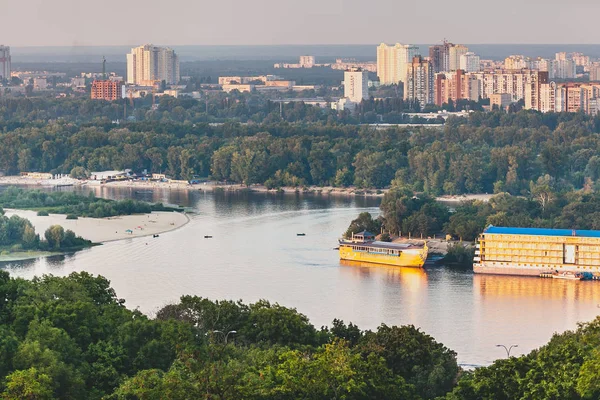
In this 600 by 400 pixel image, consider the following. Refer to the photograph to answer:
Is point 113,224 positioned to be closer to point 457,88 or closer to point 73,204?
point 73,204

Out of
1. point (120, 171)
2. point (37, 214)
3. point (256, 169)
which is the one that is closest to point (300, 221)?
point (37, 214)

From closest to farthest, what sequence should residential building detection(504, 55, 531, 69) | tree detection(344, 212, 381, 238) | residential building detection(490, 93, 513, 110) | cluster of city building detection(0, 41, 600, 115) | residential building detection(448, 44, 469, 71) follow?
tree detection(344, 212, 381, 238), cluster of city building detection(0, 41, 600, 115), residential building detection(490, 93, 513, 110), residential building detection(504, 55, 531, 69), residential building detection(448, 44, 469, 71)

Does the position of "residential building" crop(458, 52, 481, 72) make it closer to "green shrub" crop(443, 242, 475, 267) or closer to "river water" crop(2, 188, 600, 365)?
"river water" crop(2, 188, 600, 365)

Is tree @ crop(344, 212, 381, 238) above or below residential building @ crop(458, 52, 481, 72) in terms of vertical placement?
→ below

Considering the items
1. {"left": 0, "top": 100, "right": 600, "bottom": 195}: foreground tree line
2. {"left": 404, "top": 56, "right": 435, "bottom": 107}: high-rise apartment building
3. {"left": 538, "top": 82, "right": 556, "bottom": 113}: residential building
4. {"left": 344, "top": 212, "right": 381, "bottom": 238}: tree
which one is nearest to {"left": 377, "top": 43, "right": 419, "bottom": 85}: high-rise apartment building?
{"left": 404, "top": 56, "right": 435, "bottom": 107}: high-rise apartment building

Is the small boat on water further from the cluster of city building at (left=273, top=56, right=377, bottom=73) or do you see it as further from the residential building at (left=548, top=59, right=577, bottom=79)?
the cluster of city building at (left=273, top=56, right=377, bottom=73)

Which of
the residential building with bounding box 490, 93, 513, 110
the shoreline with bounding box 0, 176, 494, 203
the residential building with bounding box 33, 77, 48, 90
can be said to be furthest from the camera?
the residential building with bounding box 33, 77, 48, 90

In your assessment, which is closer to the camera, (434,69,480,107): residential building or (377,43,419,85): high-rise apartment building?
(434,69,480,107): residential building

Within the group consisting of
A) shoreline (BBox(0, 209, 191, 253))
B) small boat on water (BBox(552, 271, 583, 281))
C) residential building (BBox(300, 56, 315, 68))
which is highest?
residential building (BBox(300, 56, 315, 68))
